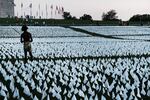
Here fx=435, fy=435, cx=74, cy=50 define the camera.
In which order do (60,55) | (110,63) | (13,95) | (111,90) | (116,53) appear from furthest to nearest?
(116,53) < (60,55) < (110,63) < (111,90) < (13,95)

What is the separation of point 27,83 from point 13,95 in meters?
2.61

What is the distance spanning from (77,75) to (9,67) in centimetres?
313

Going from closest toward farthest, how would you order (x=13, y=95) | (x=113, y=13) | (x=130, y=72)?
1. (x=13, y=95)
2. (x=130, y=72)
3. (x=113, y=13)

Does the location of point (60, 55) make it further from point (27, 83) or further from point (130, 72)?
point (27, 83)

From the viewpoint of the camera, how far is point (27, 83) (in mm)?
13906

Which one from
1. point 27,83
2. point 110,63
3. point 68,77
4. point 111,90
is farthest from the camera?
point 110,63

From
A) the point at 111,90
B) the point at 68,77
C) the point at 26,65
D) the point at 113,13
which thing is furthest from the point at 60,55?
the point at 113,13

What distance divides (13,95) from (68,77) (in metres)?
3.91

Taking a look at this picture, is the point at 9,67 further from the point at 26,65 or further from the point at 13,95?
the point at 13,95

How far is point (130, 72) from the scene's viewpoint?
15945 millimetres

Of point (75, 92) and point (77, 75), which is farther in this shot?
point (77, 75)

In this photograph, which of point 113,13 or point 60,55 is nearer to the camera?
point 60,55

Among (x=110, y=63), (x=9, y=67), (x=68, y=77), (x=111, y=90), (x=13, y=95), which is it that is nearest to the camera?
(x=13, y=95)

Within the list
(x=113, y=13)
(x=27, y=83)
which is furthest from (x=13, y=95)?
(x=113, y=13)
